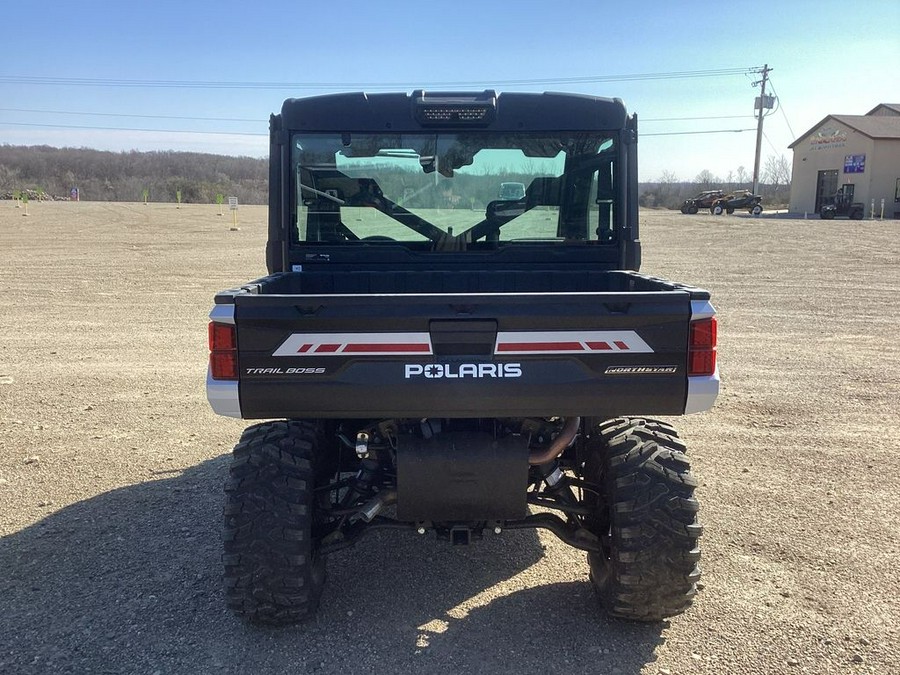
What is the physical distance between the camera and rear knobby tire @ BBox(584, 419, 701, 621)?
319 centimetres

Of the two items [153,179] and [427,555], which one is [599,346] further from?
[153,179]

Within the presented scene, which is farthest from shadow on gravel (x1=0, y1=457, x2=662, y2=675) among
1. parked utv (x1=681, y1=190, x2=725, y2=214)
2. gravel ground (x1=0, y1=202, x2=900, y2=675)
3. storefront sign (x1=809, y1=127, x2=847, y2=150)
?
storefront sign (x1=809, y1=127, x2=847, y2=150)

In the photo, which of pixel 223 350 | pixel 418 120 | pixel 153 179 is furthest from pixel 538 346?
pixel 153 179

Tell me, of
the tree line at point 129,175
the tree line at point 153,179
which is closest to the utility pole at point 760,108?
the tree line at point 153,179

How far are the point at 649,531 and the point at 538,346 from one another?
997 millimetres

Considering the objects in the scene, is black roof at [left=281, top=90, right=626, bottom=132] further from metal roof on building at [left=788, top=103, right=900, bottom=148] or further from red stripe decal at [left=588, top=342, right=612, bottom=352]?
metal roof on building at [left=788, top=103, right=900, bottom=148]

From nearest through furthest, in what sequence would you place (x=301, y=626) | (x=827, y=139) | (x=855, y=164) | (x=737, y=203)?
(x=301, y=626)
(x=855, y=164)
(x=737, y=203)
(x=827, y=139)

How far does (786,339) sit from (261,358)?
889 cm

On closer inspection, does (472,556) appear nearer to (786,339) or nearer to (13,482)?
(13,482)

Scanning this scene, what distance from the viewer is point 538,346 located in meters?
2.96


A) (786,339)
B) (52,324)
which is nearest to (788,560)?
(786,339)

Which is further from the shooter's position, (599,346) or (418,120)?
(418,120)

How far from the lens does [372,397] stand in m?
2.97

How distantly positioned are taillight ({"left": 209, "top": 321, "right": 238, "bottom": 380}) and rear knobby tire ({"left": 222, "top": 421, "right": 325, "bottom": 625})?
48cm
